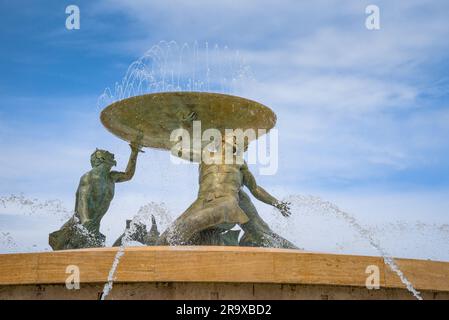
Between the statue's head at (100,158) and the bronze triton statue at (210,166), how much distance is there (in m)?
0.57

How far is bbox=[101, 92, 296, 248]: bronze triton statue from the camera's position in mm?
9891

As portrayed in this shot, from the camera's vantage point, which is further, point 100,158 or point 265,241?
point 100,158

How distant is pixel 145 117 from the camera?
10867 mm

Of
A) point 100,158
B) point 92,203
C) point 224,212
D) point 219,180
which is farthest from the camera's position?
point 100,158

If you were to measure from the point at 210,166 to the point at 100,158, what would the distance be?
189 cm

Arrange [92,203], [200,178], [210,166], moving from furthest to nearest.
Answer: [92,203] → [200,178] → [210,166]

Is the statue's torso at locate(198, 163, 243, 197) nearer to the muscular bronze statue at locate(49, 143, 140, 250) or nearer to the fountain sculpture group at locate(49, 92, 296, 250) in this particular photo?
the fountain sculpture group at locate(49, 92, 296, 250)

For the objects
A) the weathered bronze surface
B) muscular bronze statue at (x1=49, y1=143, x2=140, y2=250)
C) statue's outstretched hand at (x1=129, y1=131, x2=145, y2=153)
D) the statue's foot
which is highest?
the weathered bronze surface

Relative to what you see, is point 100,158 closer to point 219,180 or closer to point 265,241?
point 219,180

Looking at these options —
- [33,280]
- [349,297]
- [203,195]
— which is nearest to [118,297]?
[33,280]

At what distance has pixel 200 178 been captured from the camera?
1052 centimetres

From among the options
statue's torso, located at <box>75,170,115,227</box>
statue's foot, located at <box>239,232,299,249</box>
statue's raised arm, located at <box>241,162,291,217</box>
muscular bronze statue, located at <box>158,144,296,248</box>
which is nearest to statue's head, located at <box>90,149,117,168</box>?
statue's torso, located at <box>75,170,115,227</box>

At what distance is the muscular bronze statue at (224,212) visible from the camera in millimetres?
9820

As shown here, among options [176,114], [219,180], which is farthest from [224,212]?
[176,114]
